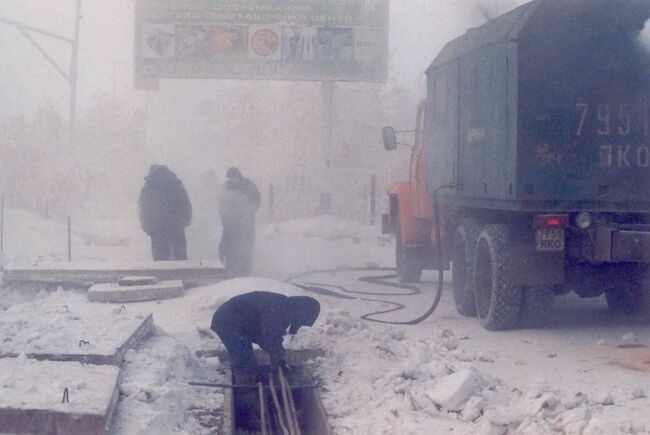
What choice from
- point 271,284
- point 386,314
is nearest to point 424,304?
point 386,314

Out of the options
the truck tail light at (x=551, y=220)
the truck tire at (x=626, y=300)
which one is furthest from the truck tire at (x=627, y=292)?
the truck tail light at (x=551, y=220)

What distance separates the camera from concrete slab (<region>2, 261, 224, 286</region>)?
546 inches

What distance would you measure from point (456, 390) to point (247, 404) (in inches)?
96.7

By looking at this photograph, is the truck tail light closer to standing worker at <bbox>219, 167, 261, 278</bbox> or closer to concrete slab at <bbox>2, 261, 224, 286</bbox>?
concrete slab at <bbox>2, 261, 224, 286</bbox>

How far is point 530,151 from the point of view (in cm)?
968

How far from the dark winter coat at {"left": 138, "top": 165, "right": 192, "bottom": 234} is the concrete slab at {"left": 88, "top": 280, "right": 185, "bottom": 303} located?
1.80m

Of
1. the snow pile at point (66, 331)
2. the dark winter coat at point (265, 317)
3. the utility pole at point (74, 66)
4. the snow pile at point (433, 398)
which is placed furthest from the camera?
the utility pole at point (74, 66)

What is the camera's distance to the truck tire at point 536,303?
10371 millimetres

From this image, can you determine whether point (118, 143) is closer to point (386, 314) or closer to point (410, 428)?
point (386, 314)

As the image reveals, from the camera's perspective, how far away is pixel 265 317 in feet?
26.3

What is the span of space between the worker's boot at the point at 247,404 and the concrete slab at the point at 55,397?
1.89 meters

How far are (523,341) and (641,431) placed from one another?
159 inches

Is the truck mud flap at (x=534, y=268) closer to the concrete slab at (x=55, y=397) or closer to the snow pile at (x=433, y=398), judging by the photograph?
the snow pile at (x=433, y=398)

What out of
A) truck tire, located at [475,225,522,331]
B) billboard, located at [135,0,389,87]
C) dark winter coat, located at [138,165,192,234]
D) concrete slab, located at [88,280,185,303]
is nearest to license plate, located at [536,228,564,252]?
truck tire, located at [475,225,522,331]
